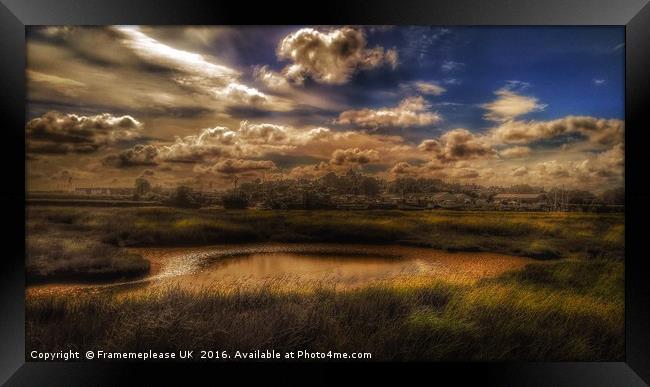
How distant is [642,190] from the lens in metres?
3.36

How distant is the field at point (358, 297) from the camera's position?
3.50m

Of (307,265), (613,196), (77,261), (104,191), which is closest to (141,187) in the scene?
(104,191)

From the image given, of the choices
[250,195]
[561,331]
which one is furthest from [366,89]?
[561,331]

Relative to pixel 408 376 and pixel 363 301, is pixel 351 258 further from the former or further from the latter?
pixel 408 376

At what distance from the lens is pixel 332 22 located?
348 cm

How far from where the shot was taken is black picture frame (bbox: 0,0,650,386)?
3.37 meters

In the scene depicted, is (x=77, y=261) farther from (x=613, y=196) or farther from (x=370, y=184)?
(x=613, y=196)

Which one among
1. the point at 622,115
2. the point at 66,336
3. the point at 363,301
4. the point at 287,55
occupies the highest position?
the point at 287,55

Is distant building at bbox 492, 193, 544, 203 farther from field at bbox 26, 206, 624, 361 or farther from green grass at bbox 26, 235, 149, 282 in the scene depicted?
green grass at bbox 26, 235, 149, 282

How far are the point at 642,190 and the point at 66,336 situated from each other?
6822mm

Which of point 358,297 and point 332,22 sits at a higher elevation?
point 332,22

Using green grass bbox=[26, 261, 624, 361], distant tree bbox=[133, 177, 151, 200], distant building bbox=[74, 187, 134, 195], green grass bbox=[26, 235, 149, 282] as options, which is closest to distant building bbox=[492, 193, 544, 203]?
green grass bbox=[26, 261, 624, 361]

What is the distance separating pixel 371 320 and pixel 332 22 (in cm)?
352

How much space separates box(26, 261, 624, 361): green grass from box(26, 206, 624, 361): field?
0.01 m
